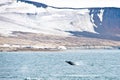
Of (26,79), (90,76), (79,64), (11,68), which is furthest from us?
(79,64)

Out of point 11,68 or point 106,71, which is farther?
point 11,68

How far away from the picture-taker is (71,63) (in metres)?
124

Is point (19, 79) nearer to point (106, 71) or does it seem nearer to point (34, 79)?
point (34, 79)

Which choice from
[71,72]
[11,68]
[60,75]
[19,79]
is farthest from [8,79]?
[11,68]

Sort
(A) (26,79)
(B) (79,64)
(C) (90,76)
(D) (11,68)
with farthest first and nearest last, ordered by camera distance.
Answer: (B) (79,64) < (D) (11,68) < (C) (90,76) < (A) (26,79)

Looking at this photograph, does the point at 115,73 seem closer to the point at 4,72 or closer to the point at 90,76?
the point at 90,76

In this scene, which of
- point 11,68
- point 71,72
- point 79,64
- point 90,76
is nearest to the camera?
point 90,76

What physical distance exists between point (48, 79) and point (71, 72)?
49.1 feet

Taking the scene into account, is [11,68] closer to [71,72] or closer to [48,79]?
[71,72]

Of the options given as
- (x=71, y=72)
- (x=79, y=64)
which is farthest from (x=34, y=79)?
(x=79, y=64)

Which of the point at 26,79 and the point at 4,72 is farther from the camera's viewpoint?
the point at 4,72

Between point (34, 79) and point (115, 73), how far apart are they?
58.4 ft

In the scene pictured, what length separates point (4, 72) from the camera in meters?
105

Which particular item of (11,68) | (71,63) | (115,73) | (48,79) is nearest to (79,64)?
(71,63)
